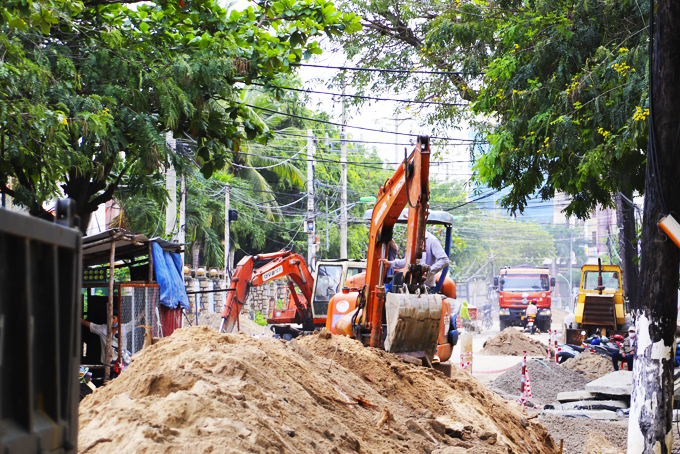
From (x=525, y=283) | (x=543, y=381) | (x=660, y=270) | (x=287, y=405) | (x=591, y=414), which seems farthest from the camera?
(x=525, y=283)

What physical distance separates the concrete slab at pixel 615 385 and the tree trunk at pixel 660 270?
457 cm

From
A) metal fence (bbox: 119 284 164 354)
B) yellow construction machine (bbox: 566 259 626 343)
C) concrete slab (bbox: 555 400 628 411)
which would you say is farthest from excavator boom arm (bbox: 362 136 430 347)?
yellow construction machine (bbox: 566 259 626 343)

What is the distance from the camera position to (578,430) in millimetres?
9047

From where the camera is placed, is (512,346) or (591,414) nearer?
(591,414)

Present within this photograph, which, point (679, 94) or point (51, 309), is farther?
point (679, 94)

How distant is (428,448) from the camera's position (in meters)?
5.59

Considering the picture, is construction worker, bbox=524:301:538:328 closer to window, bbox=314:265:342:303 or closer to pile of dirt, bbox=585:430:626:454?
window, bbox=314:265:342:303

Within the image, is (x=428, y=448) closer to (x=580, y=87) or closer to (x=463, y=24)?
(x=580, y=87)

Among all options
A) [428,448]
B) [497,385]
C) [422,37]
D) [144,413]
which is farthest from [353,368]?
[422,37]

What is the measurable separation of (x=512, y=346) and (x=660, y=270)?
1652 centimetres

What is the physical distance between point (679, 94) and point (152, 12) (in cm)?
652

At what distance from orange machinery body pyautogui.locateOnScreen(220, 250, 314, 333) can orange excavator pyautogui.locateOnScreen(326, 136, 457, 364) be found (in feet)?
22.7

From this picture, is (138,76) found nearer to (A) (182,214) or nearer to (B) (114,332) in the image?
(B) (114,332)

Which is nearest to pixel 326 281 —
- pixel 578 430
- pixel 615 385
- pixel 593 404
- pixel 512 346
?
pixel 512 346
